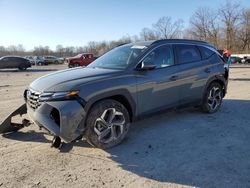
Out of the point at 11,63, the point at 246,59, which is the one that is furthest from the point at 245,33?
the point at 11,63

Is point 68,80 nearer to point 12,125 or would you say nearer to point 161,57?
point 12,125

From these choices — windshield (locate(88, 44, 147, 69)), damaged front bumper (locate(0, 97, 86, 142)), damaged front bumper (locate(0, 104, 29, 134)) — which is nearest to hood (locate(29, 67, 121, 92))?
damaged front bumper (locate(0, 97, 86, 142))

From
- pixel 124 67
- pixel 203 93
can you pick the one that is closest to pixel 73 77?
pixel 124 67

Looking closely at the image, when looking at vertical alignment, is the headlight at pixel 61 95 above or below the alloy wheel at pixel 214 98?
above

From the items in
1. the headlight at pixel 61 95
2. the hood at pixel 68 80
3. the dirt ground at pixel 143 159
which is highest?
the hood at pixel 68 80

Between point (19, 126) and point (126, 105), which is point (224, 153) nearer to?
point (126, 105)

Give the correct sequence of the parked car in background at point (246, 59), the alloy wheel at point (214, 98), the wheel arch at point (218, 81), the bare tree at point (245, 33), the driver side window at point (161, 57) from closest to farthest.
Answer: the driver side window at point (161, 57), the wheel arch at point (218, 81), the alloy wheel at point (214, 98), the parked car in background at point (246, 59), the bare tree at point (245, 33)

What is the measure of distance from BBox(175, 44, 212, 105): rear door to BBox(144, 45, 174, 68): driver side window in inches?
9.1

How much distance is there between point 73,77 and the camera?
4.27 metres

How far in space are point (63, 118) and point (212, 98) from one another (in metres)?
4.04

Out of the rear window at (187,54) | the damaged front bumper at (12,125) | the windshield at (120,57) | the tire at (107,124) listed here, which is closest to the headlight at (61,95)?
the tire at (107,124)

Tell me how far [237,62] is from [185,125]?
40.2 meters

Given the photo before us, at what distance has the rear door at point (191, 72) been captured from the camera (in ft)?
18.1

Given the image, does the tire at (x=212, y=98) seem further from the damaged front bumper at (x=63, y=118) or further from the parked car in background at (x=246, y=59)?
the parked car in background at (x=246, y=59)
